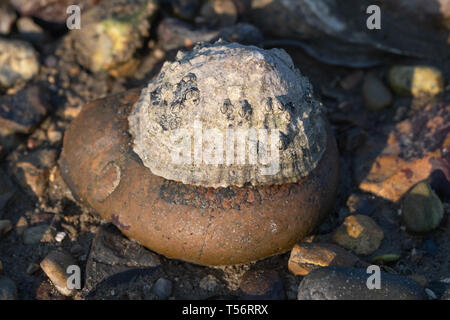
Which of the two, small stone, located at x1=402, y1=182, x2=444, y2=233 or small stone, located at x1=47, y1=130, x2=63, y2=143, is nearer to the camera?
small stone, located at x1=402, y1=182, x2=444, y2=233

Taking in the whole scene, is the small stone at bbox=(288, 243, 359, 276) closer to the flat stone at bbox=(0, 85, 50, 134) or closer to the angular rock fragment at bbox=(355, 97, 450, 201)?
the angular rock fragment at bbox=(355, 97, 450, 201)

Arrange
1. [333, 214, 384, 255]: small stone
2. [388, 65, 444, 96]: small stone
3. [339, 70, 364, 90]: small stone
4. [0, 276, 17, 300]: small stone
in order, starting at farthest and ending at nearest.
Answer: [339, 70, 364, 90]: small stone, [388, 65, 444, 96]: small stone, [333, 214, 384, 255]: small stone, [0, 276, 17, 300]: small stone

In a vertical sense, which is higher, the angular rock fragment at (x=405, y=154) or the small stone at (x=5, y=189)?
the angular rock fragment at (x=405, y=154)

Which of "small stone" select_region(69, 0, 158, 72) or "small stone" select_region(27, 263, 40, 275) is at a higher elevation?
"small stone" select_region(69, 0, 158, 72)

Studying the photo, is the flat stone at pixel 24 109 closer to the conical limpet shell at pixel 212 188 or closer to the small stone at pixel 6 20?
the small stone at pixel 6 20

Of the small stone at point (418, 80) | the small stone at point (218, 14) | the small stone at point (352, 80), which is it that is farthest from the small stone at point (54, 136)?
the small stone at point (418, 80)

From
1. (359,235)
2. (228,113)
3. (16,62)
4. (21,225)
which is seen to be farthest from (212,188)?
(16,62)

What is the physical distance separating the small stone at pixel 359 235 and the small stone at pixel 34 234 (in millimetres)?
2244

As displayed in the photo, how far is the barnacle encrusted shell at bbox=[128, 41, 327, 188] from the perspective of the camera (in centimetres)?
271

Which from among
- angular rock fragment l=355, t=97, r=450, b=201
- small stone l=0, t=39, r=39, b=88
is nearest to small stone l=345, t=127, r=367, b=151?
angular rock fragment l=355, t=97, r=450, b=201

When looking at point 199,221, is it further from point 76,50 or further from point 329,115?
point 76,50

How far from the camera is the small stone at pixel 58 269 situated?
283 centimetres

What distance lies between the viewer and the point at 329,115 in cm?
410

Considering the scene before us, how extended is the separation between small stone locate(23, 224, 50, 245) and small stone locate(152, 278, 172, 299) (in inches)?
40.0
